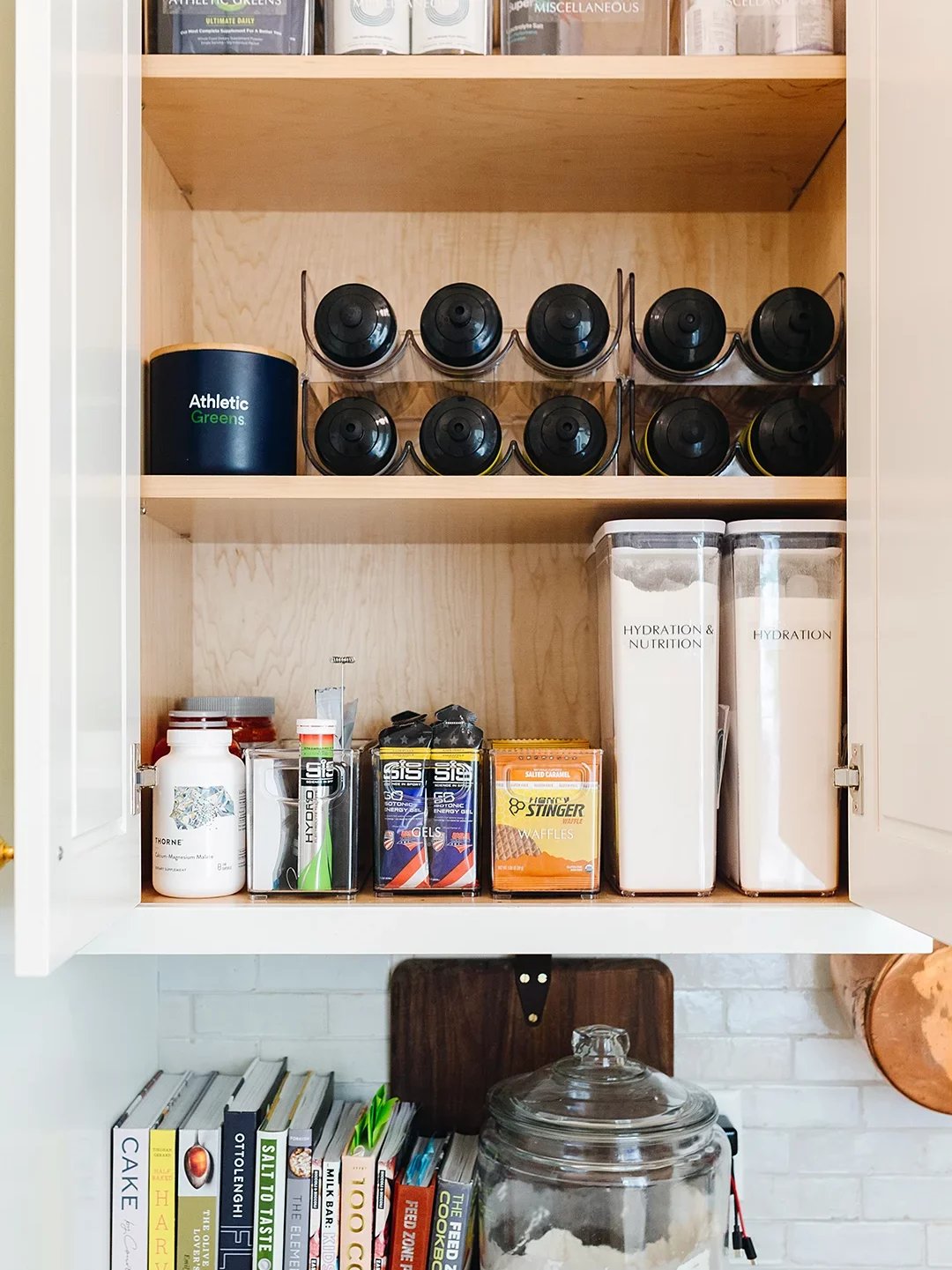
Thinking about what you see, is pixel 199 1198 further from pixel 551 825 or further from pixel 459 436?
pixel 459 436

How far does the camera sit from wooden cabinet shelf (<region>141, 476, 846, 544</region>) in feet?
3.28

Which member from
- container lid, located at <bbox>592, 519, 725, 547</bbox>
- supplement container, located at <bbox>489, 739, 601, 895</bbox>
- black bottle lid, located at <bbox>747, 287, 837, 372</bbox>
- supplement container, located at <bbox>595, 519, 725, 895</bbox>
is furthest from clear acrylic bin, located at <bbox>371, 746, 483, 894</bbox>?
black bottle lid, located at <bbox>747, 287, 837, 372</bbox>

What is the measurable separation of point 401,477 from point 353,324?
0.51ft

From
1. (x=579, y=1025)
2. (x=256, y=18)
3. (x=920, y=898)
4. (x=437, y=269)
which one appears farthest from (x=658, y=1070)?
(x=256, y=18)

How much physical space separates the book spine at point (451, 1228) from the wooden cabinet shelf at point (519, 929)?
0.34 meters

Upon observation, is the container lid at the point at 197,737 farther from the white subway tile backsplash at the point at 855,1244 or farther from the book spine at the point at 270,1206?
the white subway tile backsplash at the point at 855,1244

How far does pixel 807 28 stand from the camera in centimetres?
103

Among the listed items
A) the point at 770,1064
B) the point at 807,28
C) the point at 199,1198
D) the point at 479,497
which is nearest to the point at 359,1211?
the point at 199,1198

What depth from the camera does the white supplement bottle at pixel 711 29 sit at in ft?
3.40

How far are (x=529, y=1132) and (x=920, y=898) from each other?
20.1 inches

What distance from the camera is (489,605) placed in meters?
1.33

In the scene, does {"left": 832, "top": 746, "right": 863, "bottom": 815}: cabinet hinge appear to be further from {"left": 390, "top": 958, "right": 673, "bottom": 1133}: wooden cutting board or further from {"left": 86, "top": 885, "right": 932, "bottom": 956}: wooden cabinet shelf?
{"left": 390, "top": 958, "right": 673, "bottom": 1133}: wooden cutting board

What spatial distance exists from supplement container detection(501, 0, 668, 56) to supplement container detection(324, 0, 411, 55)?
0.10 m

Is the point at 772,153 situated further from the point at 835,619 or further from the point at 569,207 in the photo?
the point at 835,619
